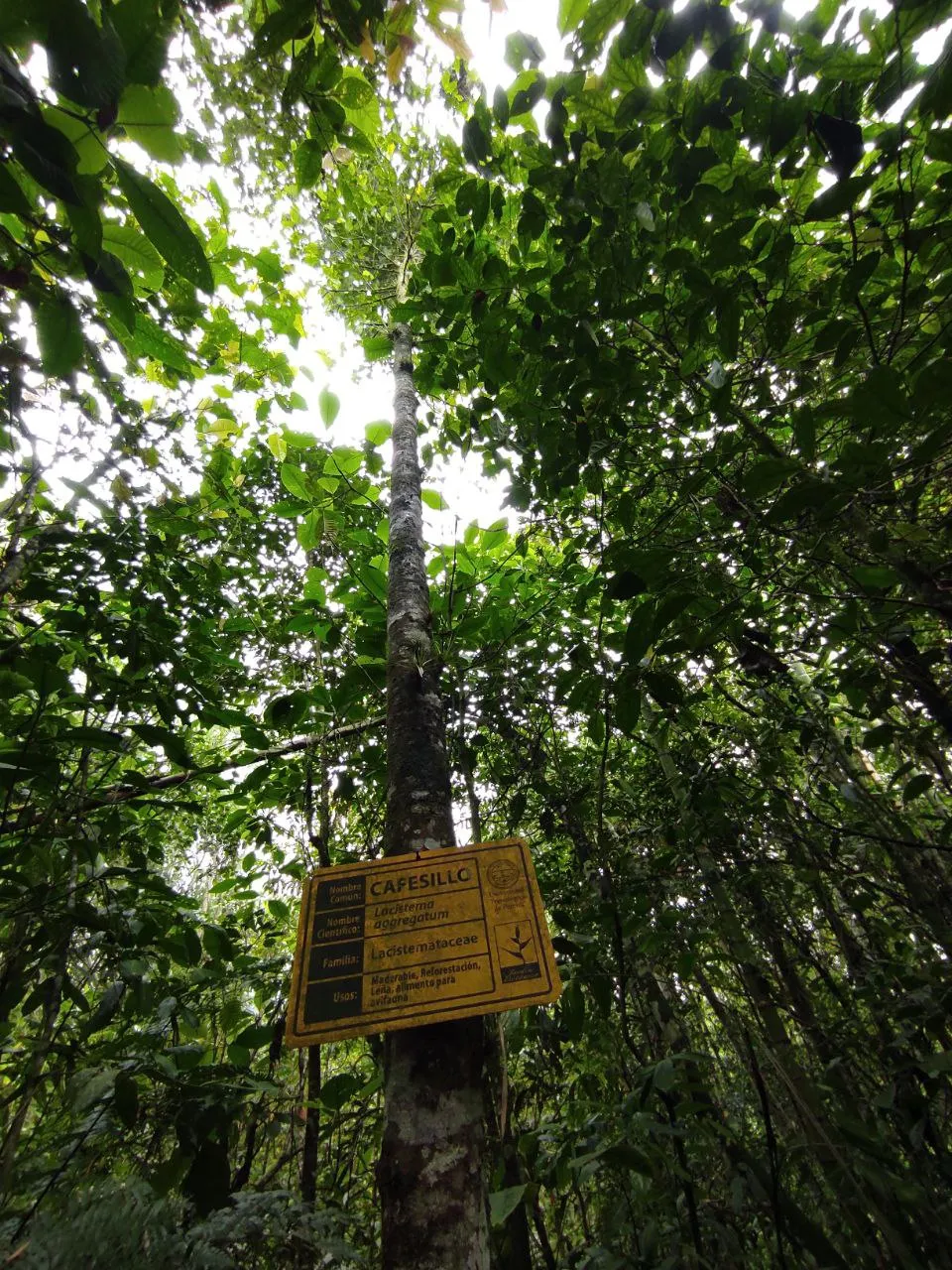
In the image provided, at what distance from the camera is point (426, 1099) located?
965 mm

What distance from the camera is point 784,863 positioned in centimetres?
208

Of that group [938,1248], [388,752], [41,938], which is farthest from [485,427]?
[938,1248]

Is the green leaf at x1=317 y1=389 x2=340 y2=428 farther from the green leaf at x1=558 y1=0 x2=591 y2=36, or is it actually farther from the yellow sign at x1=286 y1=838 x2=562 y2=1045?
the yellow sign at x1=286 y1=838 x2=562 y2=1045

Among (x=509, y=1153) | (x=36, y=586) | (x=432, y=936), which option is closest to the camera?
(x=432, y=936)

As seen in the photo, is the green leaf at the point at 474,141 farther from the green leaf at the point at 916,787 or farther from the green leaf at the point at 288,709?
the green leaf at the point at 916,787

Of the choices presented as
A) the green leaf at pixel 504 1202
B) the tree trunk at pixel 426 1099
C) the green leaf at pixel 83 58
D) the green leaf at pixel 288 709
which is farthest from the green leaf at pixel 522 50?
the green leaf at pixel 504 1202

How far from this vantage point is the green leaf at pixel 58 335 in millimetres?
882

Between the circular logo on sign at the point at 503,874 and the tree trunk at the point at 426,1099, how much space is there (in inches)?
6.2

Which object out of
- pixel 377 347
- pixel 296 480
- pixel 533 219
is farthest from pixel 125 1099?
pixel 377 347

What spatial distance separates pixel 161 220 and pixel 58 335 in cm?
29

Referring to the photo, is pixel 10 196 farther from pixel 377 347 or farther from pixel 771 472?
pixel 377 347

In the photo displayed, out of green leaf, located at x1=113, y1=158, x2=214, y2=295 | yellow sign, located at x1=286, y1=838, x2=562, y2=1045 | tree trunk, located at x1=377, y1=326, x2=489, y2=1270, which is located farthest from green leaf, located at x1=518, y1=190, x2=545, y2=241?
yellow sign, located at x1=286, y1=838, x2=562, y2=1045

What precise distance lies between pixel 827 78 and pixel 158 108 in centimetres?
144

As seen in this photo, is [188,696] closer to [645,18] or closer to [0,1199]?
[0,1199]
